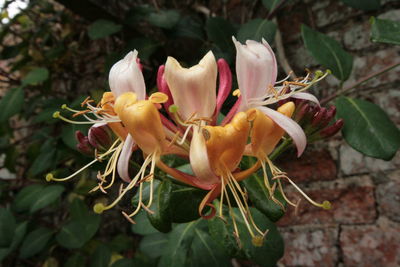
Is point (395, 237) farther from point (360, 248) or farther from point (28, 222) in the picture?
point (28, 222)

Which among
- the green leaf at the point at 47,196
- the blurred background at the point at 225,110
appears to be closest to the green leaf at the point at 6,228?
the blurred background at the point at 225,110

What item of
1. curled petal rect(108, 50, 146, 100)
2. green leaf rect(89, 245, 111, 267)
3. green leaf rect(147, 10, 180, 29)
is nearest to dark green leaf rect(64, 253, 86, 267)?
green leaf rect(89, 245, 111, 267)

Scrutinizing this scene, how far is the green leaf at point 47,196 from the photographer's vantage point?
48.1 inches

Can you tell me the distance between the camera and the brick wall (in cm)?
96

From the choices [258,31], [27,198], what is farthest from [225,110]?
[27,198]

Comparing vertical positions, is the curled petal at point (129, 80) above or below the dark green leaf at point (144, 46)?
above

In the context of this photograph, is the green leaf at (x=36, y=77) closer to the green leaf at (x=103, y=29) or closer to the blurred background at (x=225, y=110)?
the blurred background at (x=225, y=110)

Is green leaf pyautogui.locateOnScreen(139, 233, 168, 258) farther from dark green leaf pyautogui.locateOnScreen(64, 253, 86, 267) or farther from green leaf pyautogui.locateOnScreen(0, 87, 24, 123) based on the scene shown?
green leaf pyautogui.locateOnScreen(0, 87, 24, 123)

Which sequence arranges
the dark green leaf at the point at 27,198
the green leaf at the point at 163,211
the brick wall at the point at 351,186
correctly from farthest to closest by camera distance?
the dark green leaf at the point at 27,198 → the brick wall at the point at 351,186 → the green leaf at the point at 163,211

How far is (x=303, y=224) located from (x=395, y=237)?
245 millimetres

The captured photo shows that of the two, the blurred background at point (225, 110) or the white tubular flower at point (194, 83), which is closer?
the white tubular flower at point (194, 83)

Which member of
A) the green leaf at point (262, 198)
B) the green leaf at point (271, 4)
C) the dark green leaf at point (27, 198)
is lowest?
the dark green leaf at point (27, 198)

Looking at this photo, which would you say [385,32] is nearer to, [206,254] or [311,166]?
[311,166]

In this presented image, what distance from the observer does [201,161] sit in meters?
0.45
